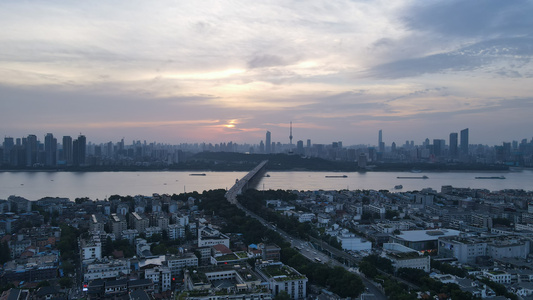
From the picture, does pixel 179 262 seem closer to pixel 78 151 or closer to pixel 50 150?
pixel 78 151

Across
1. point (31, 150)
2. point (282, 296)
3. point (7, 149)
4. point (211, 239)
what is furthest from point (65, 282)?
point (7, 149)

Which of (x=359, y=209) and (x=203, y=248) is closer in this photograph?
(x=203, y=248)

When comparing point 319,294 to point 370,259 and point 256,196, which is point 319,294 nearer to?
point 370,259

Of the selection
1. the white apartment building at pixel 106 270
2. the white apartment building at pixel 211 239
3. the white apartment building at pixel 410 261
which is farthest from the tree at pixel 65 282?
the white apartment building at pixel 410 261

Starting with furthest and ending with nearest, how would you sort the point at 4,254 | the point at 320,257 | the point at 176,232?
the point at 176,232 → the point at 320,257 → the point at 4,254

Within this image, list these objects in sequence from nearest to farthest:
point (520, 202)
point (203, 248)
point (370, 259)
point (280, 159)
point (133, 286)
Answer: point (133, 286), point (370, 259), point (203, 248), point (520, 202), point (280, 159)

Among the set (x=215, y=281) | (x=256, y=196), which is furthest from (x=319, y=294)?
(x=256, y=196)

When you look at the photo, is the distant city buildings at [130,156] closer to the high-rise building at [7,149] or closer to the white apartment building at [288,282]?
the high-rise building at [7,149]

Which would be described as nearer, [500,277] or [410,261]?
[500,277]
